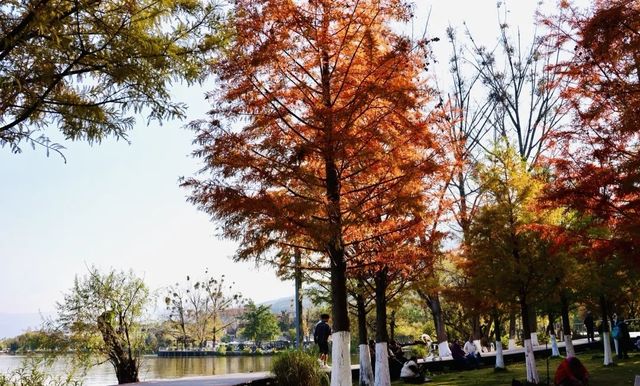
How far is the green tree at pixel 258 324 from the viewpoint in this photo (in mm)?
72006

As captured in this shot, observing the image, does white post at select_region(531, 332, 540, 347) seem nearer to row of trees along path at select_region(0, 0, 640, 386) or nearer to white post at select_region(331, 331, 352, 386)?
row of trees along path at select_region(0, 0, 640, 386)

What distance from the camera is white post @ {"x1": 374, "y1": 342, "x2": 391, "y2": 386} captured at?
47.1 feet

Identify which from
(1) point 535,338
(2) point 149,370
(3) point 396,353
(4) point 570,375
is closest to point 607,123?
(4) point 570,375

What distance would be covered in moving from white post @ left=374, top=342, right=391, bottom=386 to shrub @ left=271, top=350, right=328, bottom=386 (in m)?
2.56

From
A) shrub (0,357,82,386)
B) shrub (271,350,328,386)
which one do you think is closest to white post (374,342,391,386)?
shrub (271,350,328,386)

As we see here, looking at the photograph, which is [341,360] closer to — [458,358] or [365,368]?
[365,368]

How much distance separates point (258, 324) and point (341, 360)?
64113 mm

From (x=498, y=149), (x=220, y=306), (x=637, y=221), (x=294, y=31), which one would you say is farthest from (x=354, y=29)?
(x=220, y=306)

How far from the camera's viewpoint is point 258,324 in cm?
7194

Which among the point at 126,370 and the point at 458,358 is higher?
the point at 126,370

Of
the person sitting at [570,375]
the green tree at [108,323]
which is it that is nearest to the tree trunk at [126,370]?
the green tree at [108,323]

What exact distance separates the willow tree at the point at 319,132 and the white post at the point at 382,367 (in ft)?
15.5

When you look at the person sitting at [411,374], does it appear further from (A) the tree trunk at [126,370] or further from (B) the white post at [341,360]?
(A) the tree trunk at [126,370]

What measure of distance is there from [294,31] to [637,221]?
25.0 ft
